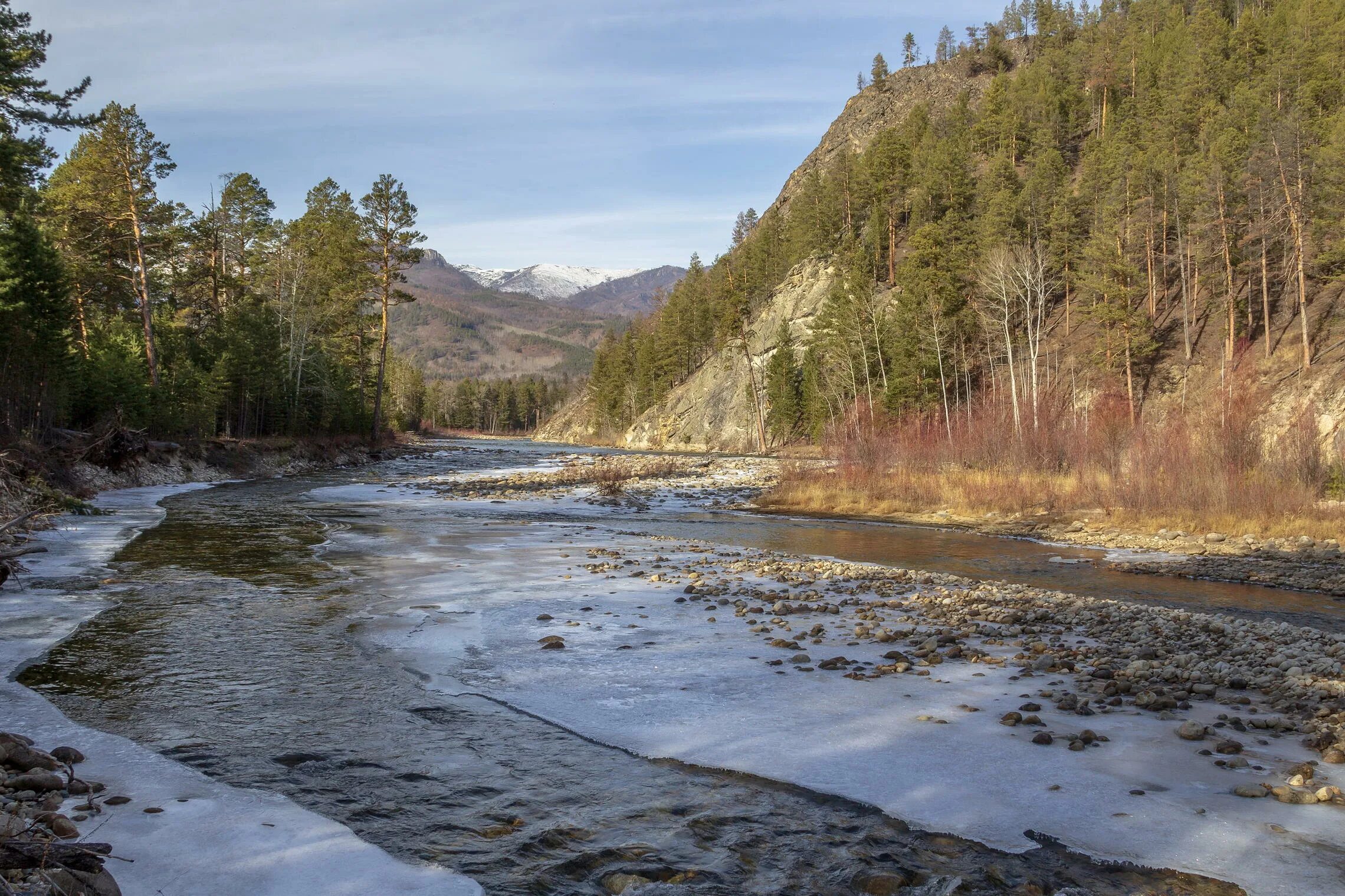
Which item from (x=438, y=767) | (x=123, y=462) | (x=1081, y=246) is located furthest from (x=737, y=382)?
(x=438, y=767)

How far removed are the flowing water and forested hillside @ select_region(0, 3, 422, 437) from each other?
16537mm

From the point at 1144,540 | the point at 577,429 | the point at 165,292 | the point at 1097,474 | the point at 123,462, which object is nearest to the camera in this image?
the point at 1144,540

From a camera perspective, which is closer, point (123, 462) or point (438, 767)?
point (438, 767)

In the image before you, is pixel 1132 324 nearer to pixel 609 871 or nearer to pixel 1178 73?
pixel 1178 73

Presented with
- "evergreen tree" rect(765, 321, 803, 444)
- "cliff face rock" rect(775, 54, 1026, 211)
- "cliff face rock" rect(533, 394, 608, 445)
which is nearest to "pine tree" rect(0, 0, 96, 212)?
"evergreen tree" rect(765, 321, 803, 444)

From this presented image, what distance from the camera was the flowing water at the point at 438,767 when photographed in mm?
4059

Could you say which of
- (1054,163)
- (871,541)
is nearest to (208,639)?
(871,541)

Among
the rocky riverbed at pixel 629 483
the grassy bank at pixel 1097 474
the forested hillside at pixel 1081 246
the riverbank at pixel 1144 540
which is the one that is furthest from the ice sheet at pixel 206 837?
the forested hillside at pixel 1081 246

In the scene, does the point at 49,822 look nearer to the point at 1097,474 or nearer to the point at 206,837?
the point at 206,837

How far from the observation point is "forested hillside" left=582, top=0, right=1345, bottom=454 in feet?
129

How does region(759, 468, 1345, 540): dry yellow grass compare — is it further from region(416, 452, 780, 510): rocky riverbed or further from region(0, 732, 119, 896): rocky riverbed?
region(0, 732, 119, 896): rocky riverbed

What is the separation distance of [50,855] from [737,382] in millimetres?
76677

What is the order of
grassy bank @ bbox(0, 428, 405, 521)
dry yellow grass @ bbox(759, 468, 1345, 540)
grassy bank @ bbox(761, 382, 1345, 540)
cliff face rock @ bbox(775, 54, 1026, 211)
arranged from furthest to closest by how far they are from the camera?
cliff face rock @ bbox(775, 54, 1026, 211)
grassy bank @ bbox(761, 382, 1345, 540)
dry yellow grass @ bbox(759, 468, 1345, 540)
grassy bank @ bbox(0, 428, 405, 521)

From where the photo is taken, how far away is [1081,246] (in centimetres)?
5344
